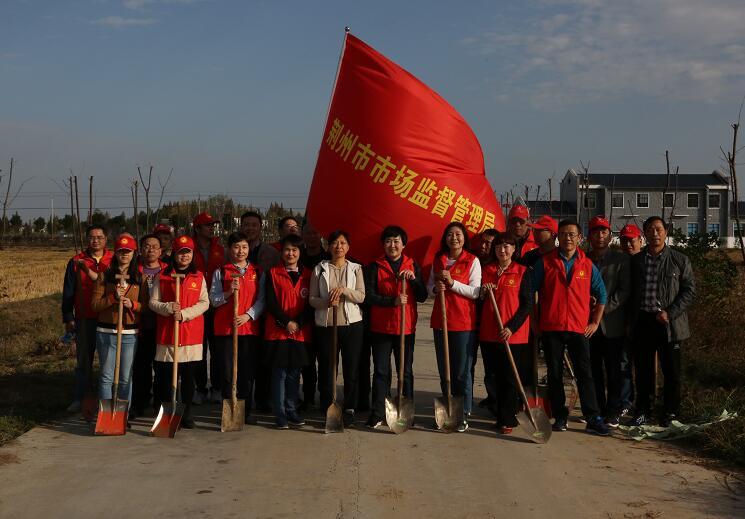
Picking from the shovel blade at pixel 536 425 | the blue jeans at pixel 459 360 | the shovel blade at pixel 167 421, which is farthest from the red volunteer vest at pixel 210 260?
the shovel blade at pixel 536 425

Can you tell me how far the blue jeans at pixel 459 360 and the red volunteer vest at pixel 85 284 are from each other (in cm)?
293

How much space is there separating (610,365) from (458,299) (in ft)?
4.53

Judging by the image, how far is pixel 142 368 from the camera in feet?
21.5

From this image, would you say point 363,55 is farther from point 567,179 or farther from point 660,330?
point 567,179

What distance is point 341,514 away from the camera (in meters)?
4.17

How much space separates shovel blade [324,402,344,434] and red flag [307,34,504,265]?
137 cm

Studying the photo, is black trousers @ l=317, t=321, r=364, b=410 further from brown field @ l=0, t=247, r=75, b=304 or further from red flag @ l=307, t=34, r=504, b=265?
brown field @ l=0, t=247, r=75, b=304

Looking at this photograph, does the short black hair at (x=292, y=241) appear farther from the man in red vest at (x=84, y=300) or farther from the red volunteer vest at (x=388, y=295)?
the man in red vest at (x=84, y=300)

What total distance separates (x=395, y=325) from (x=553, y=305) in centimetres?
123

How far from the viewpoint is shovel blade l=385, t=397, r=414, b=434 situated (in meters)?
6.00

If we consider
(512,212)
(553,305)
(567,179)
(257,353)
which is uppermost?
(567,179)

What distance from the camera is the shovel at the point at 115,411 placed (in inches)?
232

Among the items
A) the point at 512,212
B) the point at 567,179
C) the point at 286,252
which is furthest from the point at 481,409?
the point at 567,179

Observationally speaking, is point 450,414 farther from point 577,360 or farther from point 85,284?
point 85,284
